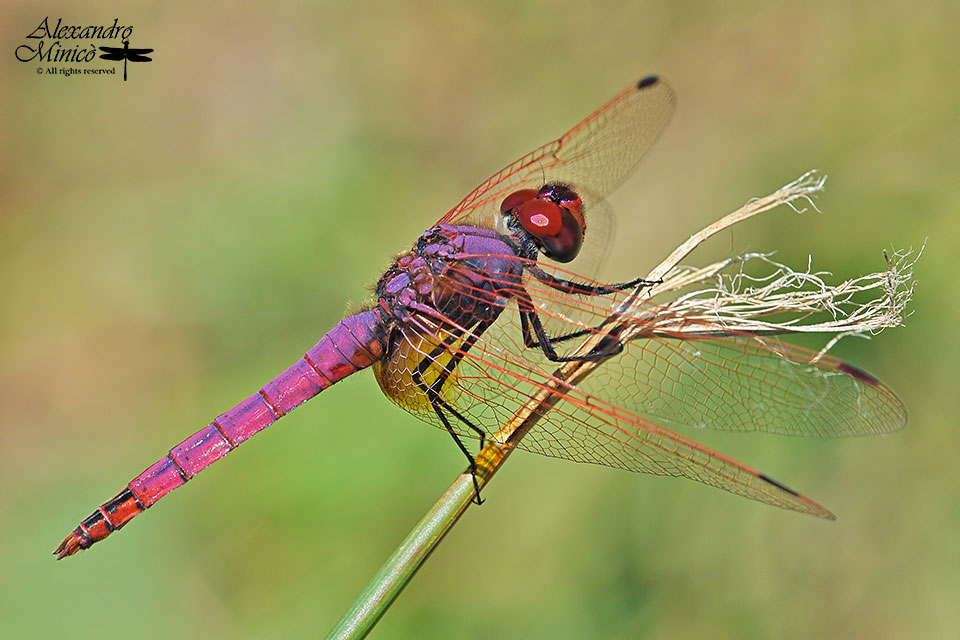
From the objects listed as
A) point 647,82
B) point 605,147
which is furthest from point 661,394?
point 647,82

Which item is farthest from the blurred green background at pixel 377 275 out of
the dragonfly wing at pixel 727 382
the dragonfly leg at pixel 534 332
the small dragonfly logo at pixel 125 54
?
the dragonfly leg at pixel 534 332

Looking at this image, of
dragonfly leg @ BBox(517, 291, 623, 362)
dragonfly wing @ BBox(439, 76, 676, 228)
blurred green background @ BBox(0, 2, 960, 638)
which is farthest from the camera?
dragonfly wing @ BBox(439, 76, 676, 228)

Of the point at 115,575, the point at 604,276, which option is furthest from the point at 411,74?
the point at 115,575

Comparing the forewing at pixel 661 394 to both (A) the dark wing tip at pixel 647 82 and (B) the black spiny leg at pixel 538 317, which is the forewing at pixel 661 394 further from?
(A) the dark wing tip at pixel 647 82

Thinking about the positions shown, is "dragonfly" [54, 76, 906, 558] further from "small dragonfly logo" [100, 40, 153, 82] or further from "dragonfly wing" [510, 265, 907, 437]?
"small dragonfly logo" [100, 40, 153, 82]

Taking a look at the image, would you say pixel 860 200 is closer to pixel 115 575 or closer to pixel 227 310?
pixel 227 310

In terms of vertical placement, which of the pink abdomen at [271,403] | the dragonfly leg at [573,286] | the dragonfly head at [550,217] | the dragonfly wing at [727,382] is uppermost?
the pink abdomen at [271,403]

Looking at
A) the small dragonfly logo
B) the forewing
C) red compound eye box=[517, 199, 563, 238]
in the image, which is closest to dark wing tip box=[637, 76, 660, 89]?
red compound eye box=[517, 199, 563, 238]
